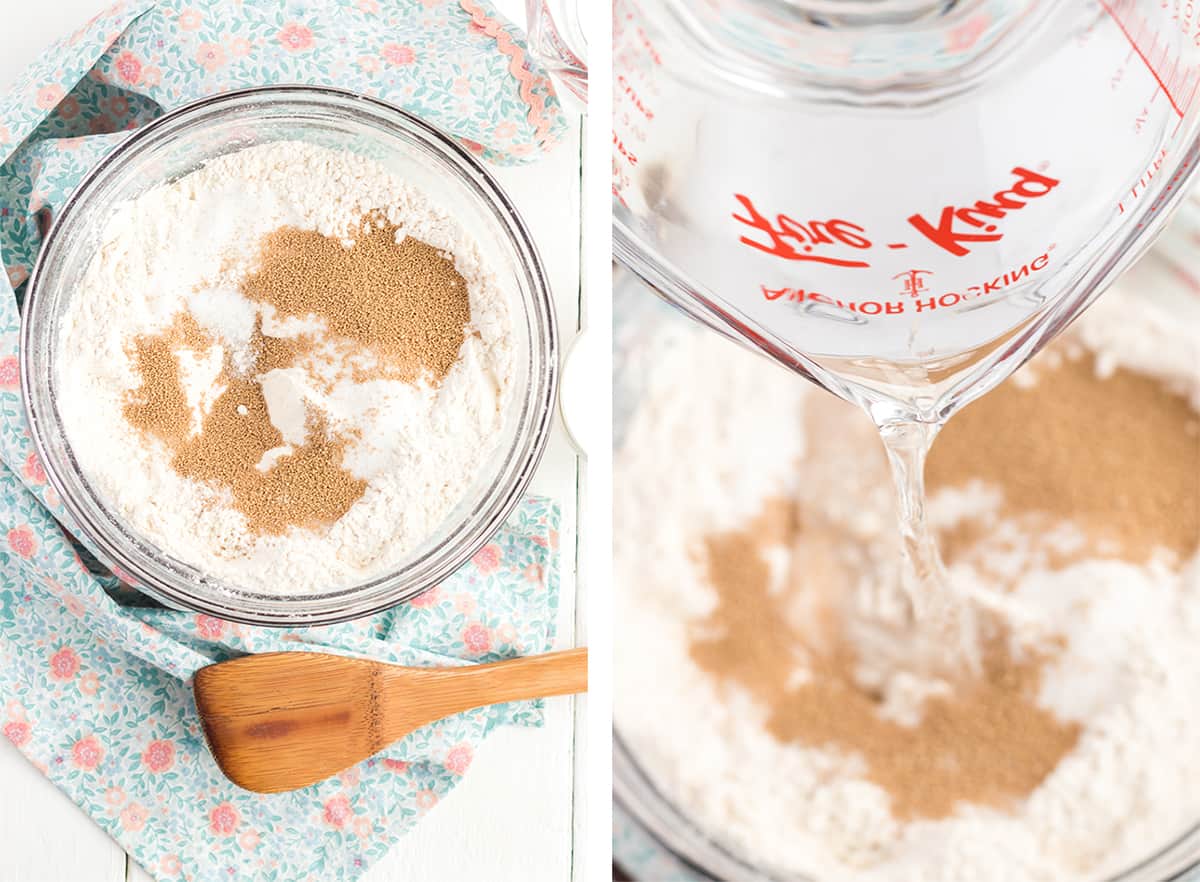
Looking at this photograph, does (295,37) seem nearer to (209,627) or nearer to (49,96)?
(49,96)

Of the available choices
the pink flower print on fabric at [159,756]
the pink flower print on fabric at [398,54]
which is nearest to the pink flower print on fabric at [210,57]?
the pink flower print on fabric at [398,54]

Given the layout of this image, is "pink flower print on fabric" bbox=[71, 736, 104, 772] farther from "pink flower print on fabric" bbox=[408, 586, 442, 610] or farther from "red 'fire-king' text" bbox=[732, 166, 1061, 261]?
"red 'fire-king' text" bbox=[732, 166, 1061, 261]

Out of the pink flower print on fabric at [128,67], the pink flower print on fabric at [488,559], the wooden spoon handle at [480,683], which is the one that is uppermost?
the pink flower print on fabric at [128,67]

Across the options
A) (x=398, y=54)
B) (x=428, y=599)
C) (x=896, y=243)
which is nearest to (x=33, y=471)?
(x=428, y=599)

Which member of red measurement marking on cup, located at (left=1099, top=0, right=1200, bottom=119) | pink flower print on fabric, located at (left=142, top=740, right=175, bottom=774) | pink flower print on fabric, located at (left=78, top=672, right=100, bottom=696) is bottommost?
pink flower print on fabric, located at (left=142, top=740, right=175, bottom=774)

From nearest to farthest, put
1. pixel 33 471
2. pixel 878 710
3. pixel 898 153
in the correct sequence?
pixel 898 153 → pixel 878 710 → pixel 33 471

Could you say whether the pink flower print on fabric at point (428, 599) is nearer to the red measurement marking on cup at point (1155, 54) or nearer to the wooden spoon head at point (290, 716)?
the wooden spoon head at point (290, 716)

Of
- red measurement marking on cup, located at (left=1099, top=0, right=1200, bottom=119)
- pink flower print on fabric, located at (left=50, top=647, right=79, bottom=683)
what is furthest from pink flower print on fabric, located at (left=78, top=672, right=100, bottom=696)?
red measurement marking on cup, located at (left=1099, top=0, right=1200, bottom=119)
